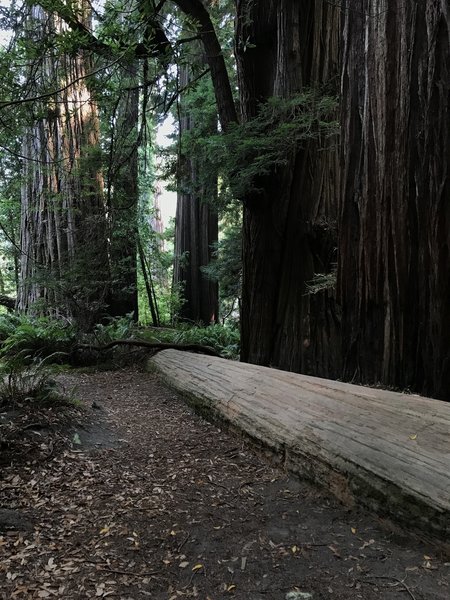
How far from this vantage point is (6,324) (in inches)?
359

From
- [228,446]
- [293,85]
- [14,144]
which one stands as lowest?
[228,446]

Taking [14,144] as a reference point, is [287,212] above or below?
below

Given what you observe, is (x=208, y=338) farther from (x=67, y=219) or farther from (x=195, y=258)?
(x=195, y=258)

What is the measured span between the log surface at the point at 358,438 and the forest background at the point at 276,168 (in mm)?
794

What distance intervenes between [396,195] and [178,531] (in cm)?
300

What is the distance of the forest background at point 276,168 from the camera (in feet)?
11.7

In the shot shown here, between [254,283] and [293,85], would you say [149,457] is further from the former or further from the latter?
[293,85]

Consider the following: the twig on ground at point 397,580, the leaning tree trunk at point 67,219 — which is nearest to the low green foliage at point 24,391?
the twig on ground at point 397,580

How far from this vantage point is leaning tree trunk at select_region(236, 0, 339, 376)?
5.79 m

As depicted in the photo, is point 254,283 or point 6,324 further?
point 6,324

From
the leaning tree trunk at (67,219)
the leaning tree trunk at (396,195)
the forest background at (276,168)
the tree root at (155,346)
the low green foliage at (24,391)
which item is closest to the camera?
the leaning tree trunk at (396,195)

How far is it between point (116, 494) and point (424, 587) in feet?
6.08

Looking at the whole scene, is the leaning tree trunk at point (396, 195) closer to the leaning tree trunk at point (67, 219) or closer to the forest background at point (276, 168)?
the forest background at point (276, 168)

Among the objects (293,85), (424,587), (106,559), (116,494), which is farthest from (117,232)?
(424,587)
